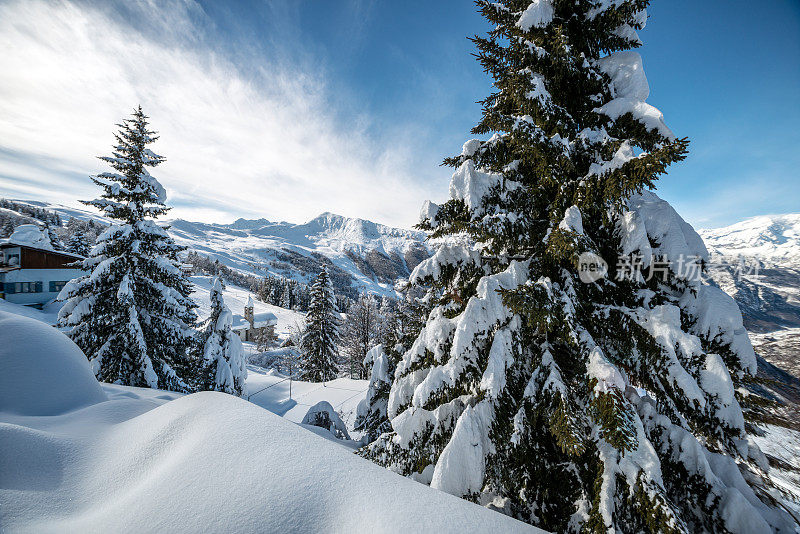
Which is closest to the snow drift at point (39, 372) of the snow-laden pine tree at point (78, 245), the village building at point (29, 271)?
the village building at point (29, 271)

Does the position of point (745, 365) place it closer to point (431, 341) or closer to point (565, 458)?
point (565, 458)

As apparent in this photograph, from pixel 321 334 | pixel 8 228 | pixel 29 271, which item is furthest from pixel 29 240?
pixel 8 228

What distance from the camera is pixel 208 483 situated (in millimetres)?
2146

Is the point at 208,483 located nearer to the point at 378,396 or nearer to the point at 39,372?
the point at 39,372

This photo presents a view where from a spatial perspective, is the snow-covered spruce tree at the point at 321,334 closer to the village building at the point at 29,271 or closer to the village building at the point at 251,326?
the village building at the point at 29,271

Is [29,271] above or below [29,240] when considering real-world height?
below

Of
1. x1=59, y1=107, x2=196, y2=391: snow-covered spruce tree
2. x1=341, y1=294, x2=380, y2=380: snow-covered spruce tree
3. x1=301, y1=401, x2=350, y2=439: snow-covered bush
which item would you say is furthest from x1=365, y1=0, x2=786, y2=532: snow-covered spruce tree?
x1=341, y1=294, x2=380, y2=380: snow-covered spruce tree

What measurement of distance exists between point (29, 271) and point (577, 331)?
47084 millimetres

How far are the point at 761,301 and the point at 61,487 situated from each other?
175 meters

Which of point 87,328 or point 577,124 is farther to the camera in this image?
point 87,328

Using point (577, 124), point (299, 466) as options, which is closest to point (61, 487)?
point (299, 466)

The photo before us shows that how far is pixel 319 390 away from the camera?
857 inches

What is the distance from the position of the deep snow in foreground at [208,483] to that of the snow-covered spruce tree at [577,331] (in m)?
1.40

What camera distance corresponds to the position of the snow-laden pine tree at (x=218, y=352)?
15.5 m
